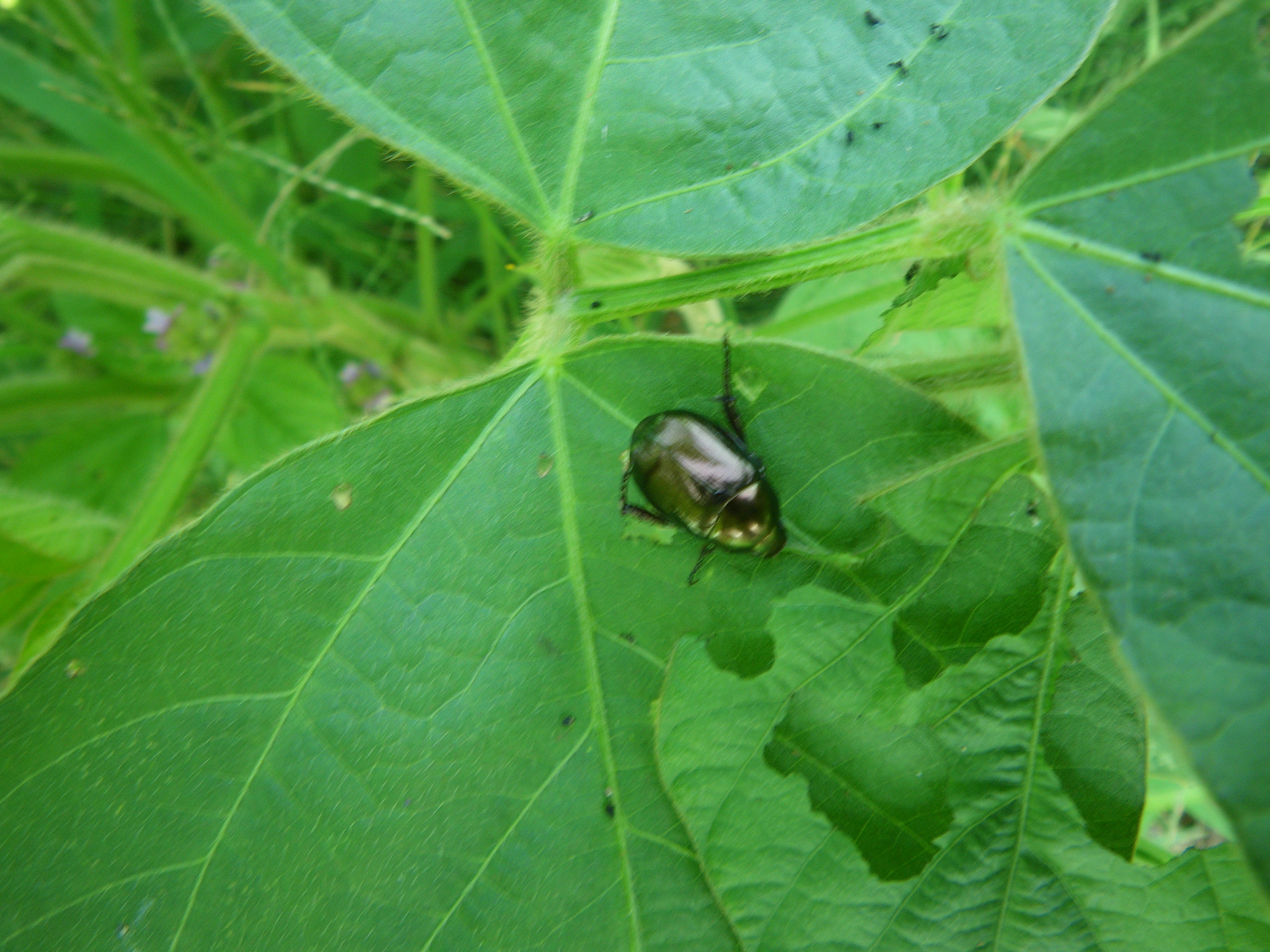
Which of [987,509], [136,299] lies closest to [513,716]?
[987,509]

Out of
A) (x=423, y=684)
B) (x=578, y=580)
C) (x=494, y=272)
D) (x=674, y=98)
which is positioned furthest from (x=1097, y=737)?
(x=494, y=272)

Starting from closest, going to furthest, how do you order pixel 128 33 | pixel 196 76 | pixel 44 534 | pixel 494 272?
pixel 44 534
pixel 128 33
pixel 196 76
pixel 494 272

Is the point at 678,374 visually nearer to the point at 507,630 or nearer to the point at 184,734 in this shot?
the point at 507,630

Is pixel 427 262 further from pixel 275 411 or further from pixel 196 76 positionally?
pixel 196 76

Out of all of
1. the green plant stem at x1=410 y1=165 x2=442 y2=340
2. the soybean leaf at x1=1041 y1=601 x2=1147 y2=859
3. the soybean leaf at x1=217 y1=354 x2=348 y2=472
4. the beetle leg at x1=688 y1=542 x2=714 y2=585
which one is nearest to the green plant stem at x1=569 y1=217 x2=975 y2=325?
the beetle leg at x1=688 y1=542 x2=714 y2=585

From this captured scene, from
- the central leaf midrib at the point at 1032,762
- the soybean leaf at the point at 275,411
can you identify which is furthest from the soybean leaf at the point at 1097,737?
the soybean leaf at the point at 275,411

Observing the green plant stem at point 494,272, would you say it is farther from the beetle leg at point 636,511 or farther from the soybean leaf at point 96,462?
the beetle leg at point 636,511

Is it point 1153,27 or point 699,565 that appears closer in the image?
point 699,565

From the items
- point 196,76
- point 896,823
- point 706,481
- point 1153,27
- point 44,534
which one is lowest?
point 896,823
